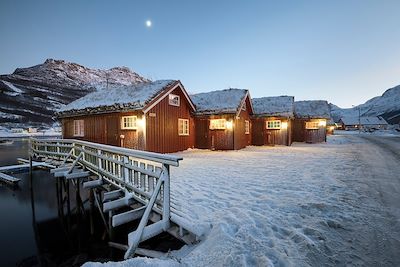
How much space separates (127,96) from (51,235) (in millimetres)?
10505

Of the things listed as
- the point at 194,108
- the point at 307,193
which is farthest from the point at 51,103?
the point at 307,193

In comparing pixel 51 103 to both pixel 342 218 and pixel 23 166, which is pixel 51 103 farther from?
pixel 342 218

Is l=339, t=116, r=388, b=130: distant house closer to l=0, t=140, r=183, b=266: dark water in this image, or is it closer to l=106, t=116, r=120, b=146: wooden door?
l=106, t=116, r=120, b=146: wooden door

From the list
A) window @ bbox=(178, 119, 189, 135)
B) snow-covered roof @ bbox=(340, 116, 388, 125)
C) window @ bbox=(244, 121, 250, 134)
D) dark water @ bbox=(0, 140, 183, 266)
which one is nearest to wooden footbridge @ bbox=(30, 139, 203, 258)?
dark water @ bbox=(0, 140, 183, 266)

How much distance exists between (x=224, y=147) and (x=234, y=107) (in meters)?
3.57

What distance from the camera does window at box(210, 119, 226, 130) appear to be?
19.6m

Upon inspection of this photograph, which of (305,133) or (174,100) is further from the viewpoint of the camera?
A: (305,133)

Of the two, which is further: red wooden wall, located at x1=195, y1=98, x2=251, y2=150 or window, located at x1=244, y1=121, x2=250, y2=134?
window, located at x1=244, y1=121, x2=250, y2=134

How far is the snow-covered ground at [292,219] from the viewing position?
10.6 feet

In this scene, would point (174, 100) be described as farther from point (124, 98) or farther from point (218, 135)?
point (218, 135)

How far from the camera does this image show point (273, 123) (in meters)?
24.6

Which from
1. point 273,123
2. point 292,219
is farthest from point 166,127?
point 273,123

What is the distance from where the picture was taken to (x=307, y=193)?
20.9ft

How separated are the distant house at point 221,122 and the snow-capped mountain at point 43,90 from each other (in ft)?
66.4
